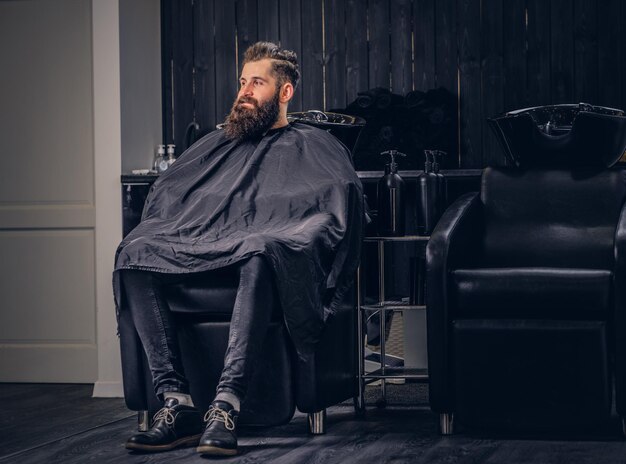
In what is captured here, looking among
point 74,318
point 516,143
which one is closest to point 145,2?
point 74,318

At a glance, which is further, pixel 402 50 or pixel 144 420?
pixel 402 50

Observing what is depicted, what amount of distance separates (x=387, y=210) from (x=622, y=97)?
140 cm

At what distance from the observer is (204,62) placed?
430 cm

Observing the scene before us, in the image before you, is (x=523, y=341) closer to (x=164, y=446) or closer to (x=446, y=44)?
(x=164, y=446)

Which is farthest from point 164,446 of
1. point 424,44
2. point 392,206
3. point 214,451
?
point 424,44

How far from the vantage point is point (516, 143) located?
3.11 metres

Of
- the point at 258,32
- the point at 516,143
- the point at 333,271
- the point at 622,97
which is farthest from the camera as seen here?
the point at 258,32

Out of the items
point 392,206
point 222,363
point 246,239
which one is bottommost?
point 222,363

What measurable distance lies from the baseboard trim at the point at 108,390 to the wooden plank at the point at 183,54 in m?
1.32

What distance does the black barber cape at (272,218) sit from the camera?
2.58 m

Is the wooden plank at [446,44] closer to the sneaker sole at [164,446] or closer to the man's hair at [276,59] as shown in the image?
the man's hair at [276,59]

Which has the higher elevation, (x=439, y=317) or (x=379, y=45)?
(x=379, y=45)

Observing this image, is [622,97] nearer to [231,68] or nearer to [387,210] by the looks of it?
[387,210]

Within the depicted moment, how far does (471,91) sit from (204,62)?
1252 mm
